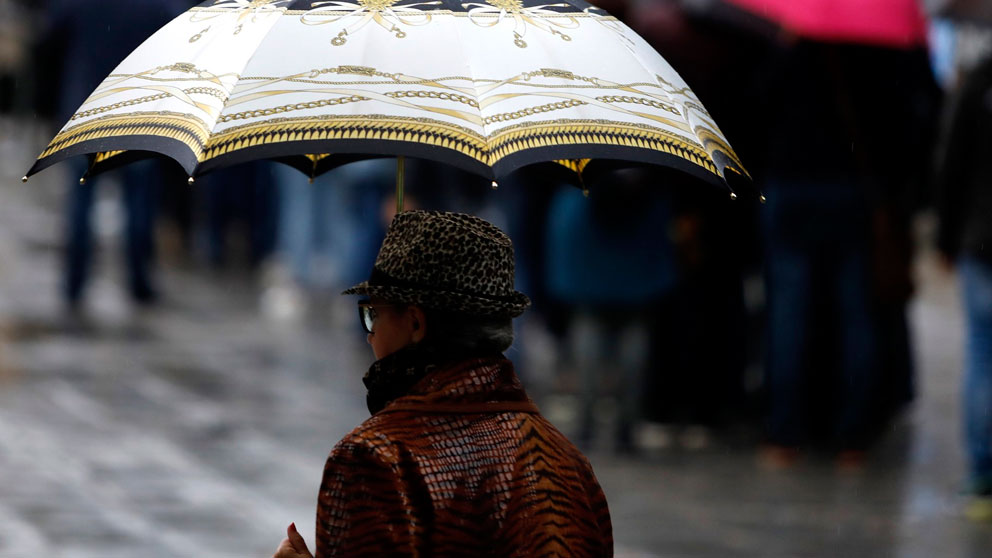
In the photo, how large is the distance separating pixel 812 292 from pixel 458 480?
6093 millimetres

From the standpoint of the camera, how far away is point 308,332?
506 inches

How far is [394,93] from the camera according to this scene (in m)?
3.05

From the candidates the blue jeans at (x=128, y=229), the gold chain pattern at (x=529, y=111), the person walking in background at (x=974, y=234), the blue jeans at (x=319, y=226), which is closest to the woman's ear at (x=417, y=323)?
the gold chain pattern at (x=529, y=111)

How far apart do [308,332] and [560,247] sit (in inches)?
181

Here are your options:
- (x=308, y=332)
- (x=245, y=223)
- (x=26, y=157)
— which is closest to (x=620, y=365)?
(x=308, y=332)

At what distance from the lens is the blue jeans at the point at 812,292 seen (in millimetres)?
8445

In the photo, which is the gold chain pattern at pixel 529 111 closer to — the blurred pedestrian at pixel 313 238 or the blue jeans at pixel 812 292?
the blue jeans at pixel 812 292

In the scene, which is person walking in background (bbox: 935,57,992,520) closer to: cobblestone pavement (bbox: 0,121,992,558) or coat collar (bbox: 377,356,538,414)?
cobblestone pavement (bbox: 0,121,992,558)

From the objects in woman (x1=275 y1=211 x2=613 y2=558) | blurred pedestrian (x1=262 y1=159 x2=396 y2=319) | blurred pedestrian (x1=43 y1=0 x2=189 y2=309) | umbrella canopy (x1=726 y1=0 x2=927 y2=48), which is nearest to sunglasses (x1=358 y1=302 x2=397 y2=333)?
woman (x1=275 y1=211 x2=613 y2=558)

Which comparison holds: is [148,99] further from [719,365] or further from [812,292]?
[719,365]

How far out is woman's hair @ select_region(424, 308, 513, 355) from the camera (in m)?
2.92

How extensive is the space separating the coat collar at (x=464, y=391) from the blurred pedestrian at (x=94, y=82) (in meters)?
8.70

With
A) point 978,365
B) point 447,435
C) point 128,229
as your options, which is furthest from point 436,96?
point 128,229

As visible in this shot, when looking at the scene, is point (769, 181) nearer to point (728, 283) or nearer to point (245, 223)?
point (728, 283)
